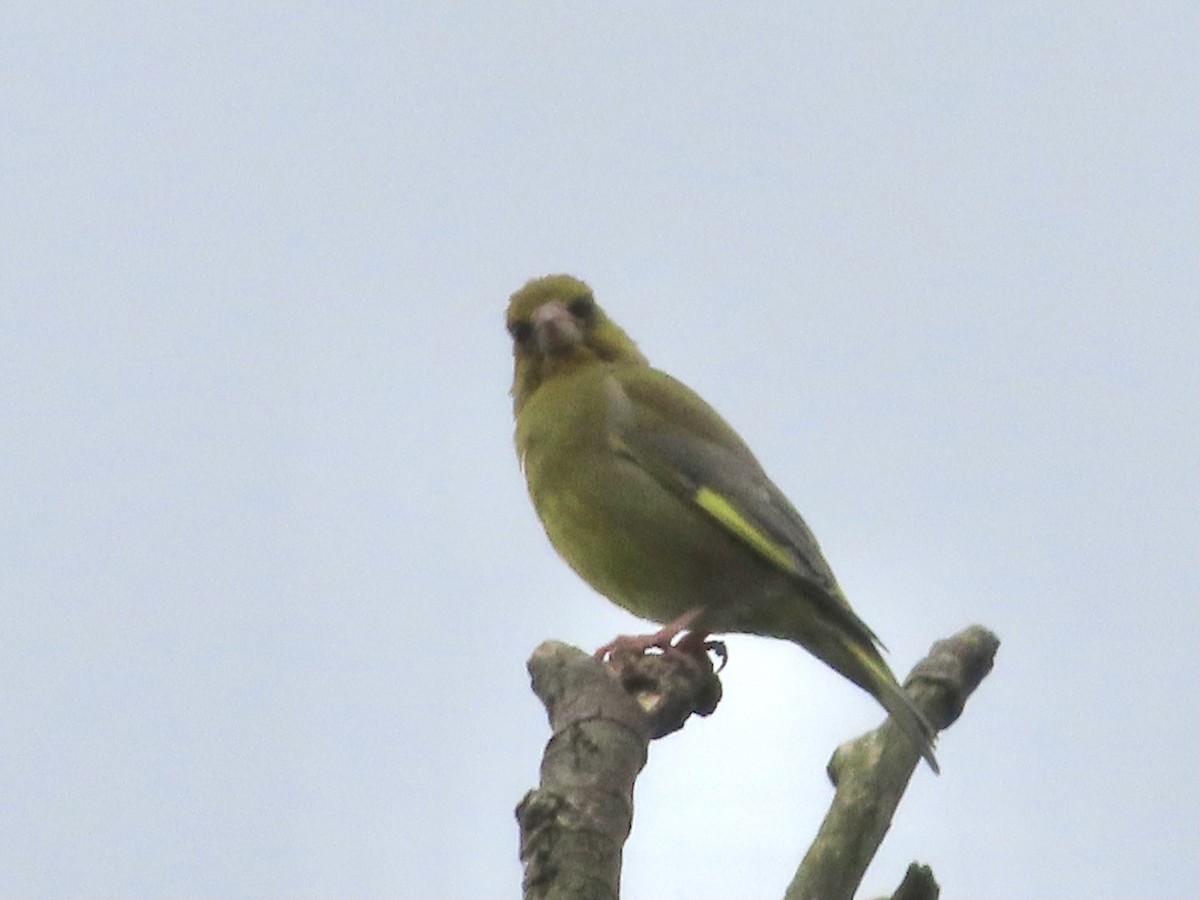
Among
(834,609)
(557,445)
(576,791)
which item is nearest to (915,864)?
(576,791)

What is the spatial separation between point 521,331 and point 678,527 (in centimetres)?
157

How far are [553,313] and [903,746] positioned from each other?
3.41 m

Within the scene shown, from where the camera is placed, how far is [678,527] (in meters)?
6.11

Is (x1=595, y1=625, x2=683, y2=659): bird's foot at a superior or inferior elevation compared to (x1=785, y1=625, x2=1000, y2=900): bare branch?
superior

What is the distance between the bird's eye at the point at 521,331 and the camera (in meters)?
7.29

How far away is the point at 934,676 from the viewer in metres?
4.39

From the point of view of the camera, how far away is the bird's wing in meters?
6.06

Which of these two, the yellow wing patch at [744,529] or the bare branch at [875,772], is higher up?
the yellow wing patch at [744,529]

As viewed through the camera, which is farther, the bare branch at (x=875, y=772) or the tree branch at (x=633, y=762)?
the bare branch at (x=875, y=772)

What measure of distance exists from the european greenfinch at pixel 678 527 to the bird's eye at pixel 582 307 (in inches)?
28.4

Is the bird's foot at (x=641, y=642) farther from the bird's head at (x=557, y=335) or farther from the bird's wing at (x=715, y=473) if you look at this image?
the bird's head at (x=557, y=335)

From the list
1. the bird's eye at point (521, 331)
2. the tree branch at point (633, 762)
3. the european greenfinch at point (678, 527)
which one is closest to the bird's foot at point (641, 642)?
the european greenfinch at point (678, 527)

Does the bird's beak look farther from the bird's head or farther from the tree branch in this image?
the tree branch

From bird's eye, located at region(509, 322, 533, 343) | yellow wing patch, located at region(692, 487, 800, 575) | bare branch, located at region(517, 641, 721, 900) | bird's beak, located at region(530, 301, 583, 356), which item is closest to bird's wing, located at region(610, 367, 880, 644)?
yellow wing patch, located at region(692, 487, 800, 575)
